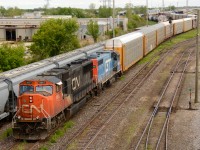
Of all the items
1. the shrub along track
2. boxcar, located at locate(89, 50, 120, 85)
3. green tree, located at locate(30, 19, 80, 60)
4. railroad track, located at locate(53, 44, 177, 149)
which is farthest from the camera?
green tree, located at locate(30, 19, 80, 60)

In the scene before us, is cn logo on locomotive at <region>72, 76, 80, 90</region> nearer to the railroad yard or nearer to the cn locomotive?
the cn locomotive

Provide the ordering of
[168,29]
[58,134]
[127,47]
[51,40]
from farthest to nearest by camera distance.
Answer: [168,29] → [51,40] → [127,47] → [58,134]

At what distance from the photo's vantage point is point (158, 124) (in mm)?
21875

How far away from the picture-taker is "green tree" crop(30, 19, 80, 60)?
47812 millimetres

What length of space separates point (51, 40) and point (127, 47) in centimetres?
1350

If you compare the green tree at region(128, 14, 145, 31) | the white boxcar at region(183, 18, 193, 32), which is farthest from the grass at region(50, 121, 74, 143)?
the green tree at region(128, 14, 145, 31)

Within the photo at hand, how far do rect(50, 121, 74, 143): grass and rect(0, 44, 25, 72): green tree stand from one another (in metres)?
16.1

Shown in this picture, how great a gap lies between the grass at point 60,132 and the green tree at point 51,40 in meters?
26.4

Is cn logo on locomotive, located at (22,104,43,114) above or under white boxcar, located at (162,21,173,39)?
under

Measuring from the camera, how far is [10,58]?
36625 mm

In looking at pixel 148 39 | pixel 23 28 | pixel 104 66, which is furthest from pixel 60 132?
pixel 23 28

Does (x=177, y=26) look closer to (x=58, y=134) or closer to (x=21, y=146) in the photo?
(x=58, y=134)

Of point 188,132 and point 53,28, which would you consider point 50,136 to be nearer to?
point 188,132

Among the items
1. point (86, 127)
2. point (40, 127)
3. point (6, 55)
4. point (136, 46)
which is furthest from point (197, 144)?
point (136, 46)
